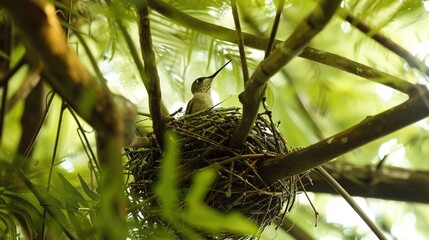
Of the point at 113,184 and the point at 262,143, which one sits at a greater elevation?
the point at 262,143

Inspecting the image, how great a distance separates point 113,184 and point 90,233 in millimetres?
204

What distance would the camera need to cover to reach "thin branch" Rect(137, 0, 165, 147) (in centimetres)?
76

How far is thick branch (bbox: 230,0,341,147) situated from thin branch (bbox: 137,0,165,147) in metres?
0.12

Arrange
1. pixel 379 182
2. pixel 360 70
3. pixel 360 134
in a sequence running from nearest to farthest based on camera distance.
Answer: pixel 360 134 → pixel 360 70 → pixel 379 182

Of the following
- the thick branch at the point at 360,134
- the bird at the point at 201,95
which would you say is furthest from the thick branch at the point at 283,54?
the bird at the point at 201,95

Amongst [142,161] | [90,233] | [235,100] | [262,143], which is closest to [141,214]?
[142,161]

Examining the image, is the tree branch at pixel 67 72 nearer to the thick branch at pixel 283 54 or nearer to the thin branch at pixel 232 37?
the thick branch at pixel 283 54

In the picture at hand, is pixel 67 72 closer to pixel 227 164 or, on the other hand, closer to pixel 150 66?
pixel 150 66

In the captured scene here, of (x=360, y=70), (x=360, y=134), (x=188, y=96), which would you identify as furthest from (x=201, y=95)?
(x=360, y=134)

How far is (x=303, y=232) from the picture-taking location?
1.39 meters

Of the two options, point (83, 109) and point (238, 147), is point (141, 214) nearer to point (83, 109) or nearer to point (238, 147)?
point (238, 147)

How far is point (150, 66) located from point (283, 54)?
10.3 inches

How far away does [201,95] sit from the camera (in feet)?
4.53

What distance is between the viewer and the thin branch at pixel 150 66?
30.0 inches
